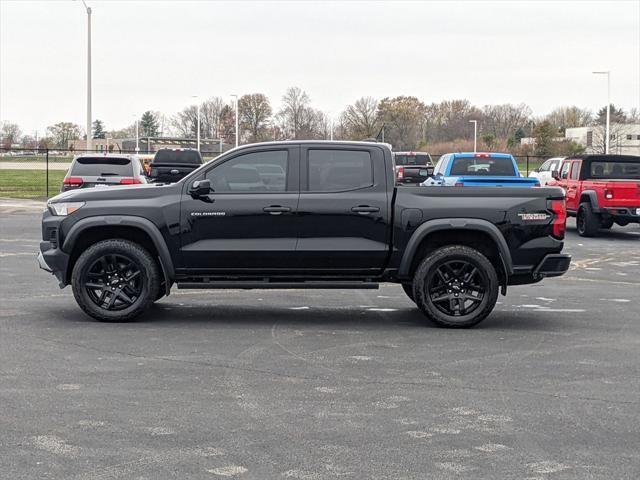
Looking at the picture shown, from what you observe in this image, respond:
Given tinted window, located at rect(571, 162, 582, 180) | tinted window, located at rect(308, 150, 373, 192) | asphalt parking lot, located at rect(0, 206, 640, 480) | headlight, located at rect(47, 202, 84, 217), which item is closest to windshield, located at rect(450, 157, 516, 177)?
tinted window, located at rect(571, 162, 582, 180)

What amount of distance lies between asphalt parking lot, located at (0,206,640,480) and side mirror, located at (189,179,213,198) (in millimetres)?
1325

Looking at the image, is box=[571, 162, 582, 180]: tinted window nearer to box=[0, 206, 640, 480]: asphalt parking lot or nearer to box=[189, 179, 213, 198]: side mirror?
box=[0, 206, 640, 480]: asphalt parking lot

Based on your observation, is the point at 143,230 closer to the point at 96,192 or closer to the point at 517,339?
the point at 96,192

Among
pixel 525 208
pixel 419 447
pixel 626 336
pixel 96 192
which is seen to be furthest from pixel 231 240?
pixel 419 447

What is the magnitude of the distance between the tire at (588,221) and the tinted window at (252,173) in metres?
13.7

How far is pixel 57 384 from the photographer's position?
732 cm

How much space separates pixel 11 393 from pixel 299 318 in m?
4.18

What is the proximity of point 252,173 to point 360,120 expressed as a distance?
98.1 m

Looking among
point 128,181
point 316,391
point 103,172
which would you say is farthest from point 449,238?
point 103,172

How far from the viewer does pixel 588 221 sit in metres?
22.4

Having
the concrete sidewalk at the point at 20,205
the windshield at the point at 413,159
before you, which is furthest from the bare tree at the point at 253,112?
the concrete sidewalk at the point at 20,205

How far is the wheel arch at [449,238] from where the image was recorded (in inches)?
394

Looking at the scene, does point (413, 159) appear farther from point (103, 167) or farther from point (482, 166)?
point (103, 167)

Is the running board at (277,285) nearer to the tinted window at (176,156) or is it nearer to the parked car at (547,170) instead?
the tinted window at (176,156)
